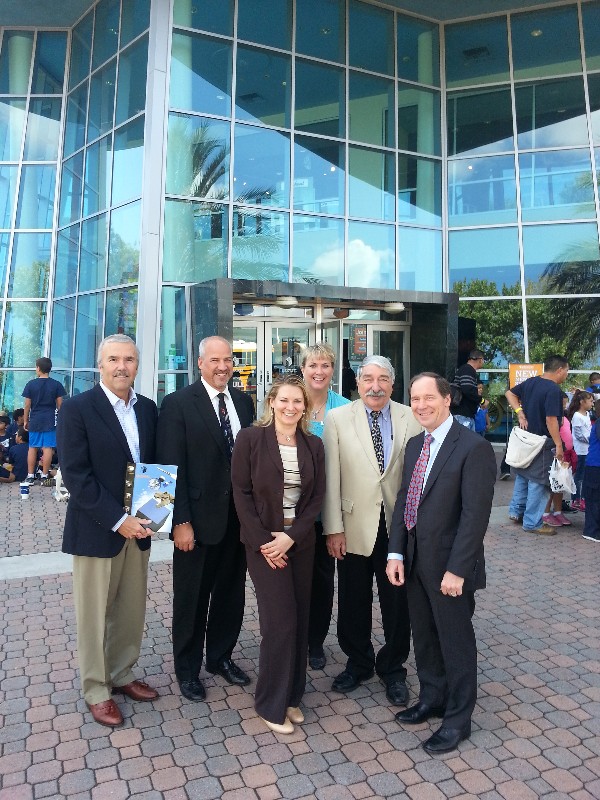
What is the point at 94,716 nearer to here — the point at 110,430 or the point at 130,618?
the point at 130,618

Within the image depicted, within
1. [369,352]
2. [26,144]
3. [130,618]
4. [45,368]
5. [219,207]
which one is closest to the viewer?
[130,618]

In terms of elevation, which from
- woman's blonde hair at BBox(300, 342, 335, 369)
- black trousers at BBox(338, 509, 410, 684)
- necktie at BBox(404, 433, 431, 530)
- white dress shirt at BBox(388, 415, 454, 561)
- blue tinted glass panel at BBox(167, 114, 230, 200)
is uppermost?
blue tinted glass panel at BBox(167, 114, 230, 200)

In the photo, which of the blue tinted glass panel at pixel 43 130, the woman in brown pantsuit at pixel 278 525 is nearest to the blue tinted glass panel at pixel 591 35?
the blue tinted glass panel at pixel 43 130

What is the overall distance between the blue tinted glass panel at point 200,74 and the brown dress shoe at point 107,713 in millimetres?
10373

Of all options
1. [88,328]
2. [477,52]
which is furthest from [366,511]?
[477,52]

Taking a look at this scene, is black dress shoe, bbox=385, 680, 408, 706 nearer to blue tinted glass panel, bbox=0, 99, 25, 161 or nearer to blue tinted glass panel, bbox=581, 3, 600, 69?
blue tinted glass panel, bbox=581, 3, 600, 69

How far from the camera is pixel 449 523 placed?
3.02m

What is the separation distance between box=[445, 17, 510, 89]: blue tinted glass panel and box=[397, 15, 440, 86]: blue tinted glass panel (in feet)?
1.05

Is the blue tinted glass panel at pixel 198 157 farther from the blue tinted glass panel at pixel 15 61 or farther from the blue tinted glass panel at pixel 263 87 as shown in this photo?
the blue tinted glass panel at pixel 15 61

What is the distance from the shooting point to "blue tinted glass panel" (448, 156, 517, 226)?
1355 centimetres

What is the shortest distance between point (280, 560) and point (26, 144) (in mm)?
14737

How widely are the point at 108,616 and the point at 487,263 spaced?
12.0 metres

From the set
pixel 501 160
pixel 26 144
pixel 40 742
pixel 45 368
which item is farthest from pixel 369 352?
pixel 40 742

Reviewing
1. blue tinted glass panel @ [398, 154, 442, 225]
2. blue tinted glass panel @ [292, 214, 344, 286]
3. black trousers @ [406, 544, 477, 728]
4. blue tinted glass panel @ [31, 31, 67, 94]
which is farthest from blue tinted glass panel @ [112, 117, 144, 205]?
black trousers @ [406, 544, 477, 728]
